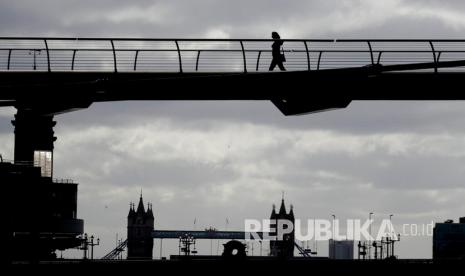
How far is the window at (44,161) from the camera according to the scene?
158500 millimetres

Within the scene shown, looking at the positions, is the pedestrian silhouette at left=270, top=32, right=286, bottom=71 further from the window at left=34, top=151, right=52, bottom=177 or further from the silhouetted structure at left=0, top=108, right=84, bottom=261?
the window at left=34, top=151, right=52, bottom=177

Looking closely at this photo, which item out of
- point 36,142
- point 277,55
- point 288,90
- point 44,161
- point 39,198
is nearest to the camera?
point 288,90

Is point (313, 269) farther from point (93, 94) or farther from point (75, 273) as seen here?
point (93, 94)

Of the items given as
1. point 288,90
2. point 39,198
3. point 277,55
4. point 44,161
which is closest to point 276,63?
point 277,55

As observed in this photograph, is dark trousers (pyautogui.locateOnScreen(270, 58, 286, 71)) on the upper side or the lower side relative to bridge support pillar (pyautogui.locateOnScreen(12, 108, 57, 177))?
lower

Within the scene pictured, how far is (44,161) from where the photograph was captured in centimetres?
16088

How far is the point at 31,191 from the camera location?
354ft

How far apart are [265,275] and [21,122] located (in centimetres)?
11300

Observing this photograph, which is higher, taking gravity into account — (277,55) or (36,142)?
(36,142)

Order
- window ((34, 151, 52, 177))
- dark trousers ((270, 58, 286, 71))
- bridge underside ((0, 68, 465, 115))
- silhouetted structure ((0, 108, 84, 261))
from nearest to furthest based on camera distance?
bridge underside ((0, 68, 465, 115)) → dark trousers ((270, 58, 286, 71)) → silhouetted structure ((0, 108, 84, 261)) → window ((34, 151, 52, 177))

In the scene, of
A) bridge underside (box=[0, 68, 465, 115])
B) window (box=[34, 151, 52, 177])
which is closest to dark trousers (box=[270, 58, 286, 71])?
bridge underside (box=[0, 68, 465, 115])

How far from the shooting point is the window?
6240 inches

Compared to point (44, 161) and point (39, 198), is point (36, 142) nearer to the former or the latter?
point (44, 161)

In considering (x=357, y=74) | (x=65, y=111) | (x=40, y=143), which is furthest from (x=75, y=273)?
(x=40, y=143)
